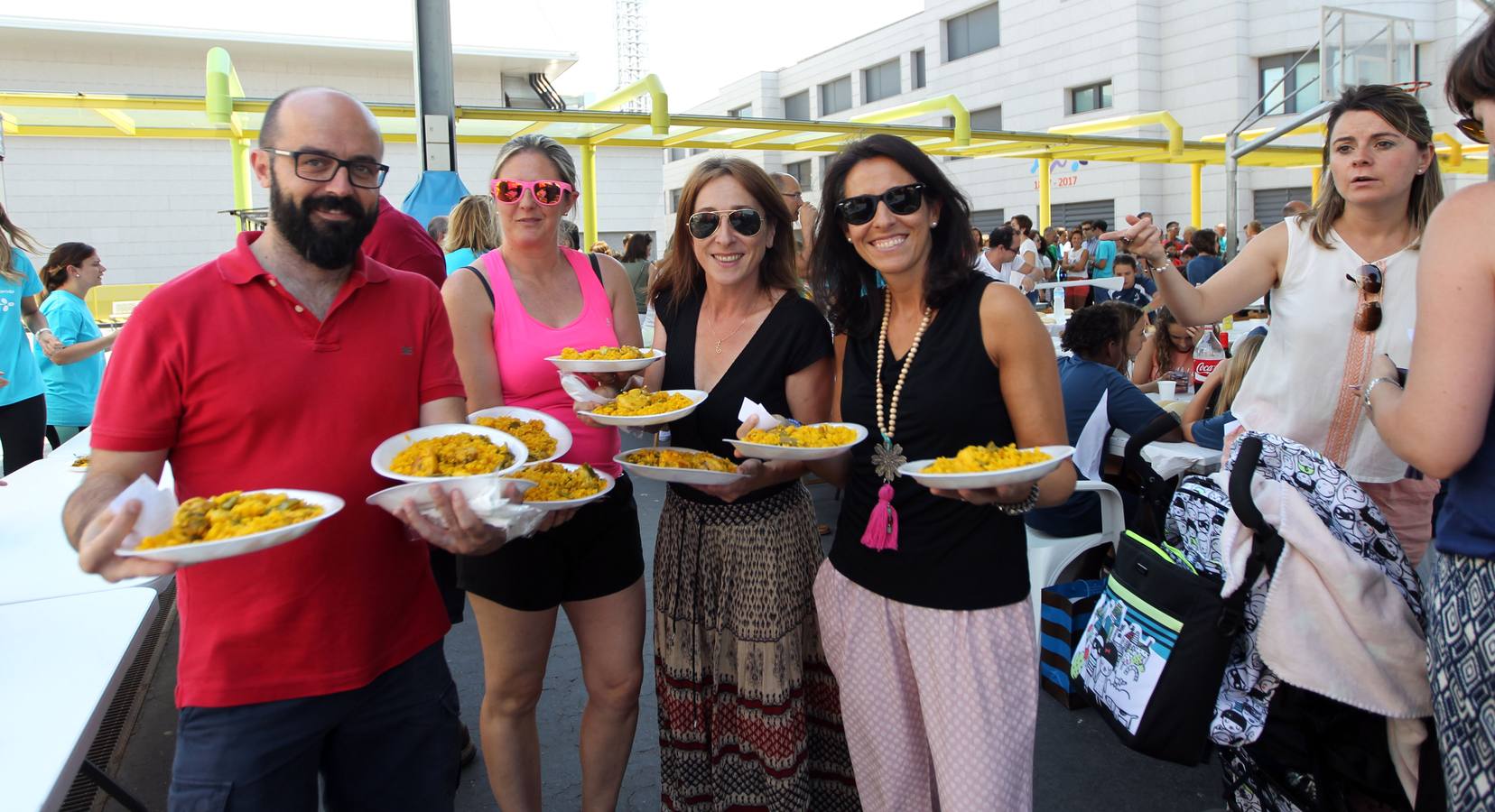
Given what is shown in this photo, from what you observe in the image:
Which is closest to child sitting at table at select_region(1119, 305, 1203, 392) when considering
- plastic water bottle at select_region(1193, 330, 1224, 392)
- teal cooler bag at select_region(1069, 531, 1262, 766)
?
plastic water bottle at select_region(1193, 330, 1224, 392)

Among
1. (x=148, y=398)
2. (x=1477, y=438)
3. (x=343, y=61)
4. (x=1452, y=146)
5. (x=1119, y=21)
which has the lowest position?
(x=1477, y=438)

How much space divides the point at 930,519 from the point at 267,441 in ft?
4.79

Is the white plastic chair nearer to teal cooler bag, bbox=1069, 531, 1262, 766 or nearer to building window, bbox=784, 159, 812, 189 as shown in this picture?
teal cooler bag, bbox=1069, 531, 1262, 766

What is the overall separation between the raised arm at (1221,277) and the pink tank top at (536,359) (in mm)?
1613

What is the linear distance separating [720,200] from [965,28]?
117 ft

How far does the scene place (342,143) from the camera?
179 centimetres

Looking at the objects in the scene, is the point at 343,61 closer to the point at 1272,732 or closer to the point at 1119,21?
the point at 1119,21

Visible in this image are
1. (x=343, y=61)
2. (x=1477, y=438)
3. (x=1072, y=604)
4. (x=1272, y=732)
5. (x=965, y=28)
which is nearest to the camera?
(x=1477, y=438)

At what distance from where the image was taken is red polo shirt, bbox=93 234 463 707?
5.49 feet

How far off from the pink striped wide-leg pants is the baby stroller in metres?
0.59

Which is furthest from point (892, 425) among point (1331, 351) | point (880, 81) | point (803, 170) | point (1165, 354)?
point (803, 170)

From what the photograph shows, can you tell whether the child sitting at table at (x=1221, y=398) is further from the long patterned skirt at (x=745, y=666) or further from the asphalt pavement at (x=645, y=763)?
the long patterned skirt at (x=745, y=666)

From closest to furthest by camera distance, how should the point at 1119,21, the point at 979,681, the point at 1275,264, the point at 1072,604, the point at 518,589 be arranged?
the point at 979,681, the point at 518,589, the point at 1275,264, the point at 1072,604, the point at 1119,21

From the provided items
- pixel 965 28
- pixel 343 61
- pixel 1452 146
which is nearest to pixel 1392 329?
pixel 1452 146
